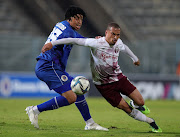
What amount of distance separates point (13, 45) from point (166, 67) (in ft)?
19.9

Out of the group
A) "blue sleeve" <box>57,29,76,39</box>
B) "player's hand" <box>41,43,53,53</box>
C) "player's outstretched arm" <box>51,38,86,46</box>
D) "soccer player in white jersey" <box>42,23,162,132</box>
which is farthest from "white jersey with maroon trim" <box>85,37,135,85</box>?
"player's hand" <box>41,43,53,53</box>

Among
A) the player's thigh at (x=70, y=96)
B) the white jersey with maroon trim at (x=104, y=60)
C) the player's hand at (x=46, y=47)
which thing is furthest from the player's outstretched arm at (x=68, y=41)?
the player's thigh at (x=70, y=96)

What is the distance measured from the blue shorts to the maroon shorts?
611 mm

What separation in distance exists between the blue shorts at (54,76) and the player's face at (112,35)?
888 mm

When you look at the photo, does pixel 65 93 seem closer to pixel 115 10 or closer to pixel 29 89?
pixel 29 89

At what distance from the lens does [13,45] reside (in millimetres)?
17031

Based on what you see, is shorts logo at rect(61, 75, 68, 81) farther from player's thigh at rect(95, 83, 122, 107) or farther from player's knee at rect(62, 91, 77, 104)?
player's thigh at rect(95, 83, 122, 107)

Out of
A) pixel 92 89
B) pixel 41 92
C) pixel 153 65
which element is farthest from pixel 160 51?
pixel 41 92

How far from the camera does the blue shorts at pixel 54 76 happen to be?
273 inches

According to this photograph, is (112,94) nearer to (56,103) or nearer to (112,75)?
(112,75)

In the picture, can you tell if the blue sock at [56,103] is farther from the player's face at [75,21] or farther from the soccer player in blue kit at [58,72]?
the player's face at [75,21]

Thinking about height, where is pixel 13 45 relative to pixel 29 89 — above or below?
above

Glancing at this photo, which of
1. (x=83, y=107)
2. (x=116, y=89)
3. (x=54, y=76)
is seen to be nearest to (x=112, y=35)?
(x=116, y=89)

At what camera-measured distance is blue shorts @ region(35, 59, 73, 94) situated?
22.7 ft
